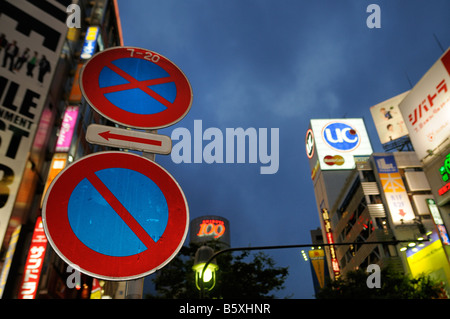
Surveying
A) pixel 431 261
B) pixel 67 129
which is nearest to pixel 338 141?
pixel 431 261

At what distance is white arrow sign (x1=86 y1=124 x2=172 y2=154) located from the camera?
7.27ft

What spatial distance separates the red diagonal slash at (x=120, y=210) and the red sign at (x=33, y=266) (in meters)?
13.6

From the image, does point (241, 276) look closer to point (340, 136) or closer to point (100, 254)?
point (100, 254)

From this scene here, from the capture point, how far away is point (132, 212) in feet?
6.59

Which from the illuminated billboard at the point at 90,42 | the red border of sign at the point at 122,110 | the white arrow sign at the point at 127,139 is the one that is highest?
the illuminated billboard at the point at 90,42

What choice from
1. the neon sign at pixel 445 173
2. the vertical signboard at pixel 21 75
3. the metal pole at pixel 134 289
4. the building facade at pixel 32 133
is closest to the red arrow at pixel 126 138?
the metal pole at pixel 134 289

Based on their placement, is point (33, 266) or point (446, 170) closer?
point (33, 266)

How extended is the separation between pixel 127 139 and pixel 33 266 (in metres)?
14.2

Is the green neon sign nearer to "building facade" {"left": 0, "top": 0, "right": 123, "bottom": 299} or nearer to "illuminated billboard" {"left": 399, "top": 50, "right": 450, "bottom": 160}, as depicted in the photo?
"illuminated billboard" {"left": 399, "top": 50, "right": 450, "bottom": 160}

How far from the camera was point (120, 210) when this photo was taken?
1981 mm

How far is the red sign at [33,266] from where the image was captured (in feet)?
42.7

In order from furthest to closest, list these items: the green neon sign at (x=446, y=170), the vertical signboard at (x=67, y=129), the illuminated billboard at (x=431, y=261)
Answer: the illuminated billboard at (x=431, y=261) → the vertical signboard at (x=67, y=129) → the green neon sign at (x=446, y=170)

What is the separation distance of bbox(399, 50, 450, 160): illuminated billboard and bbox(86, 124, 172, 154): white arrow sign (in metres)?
19.1

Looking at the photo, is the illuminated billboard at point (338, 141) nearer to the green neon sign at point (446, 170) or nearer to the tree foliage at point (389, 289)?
the tree foliage at point (389, 289)
